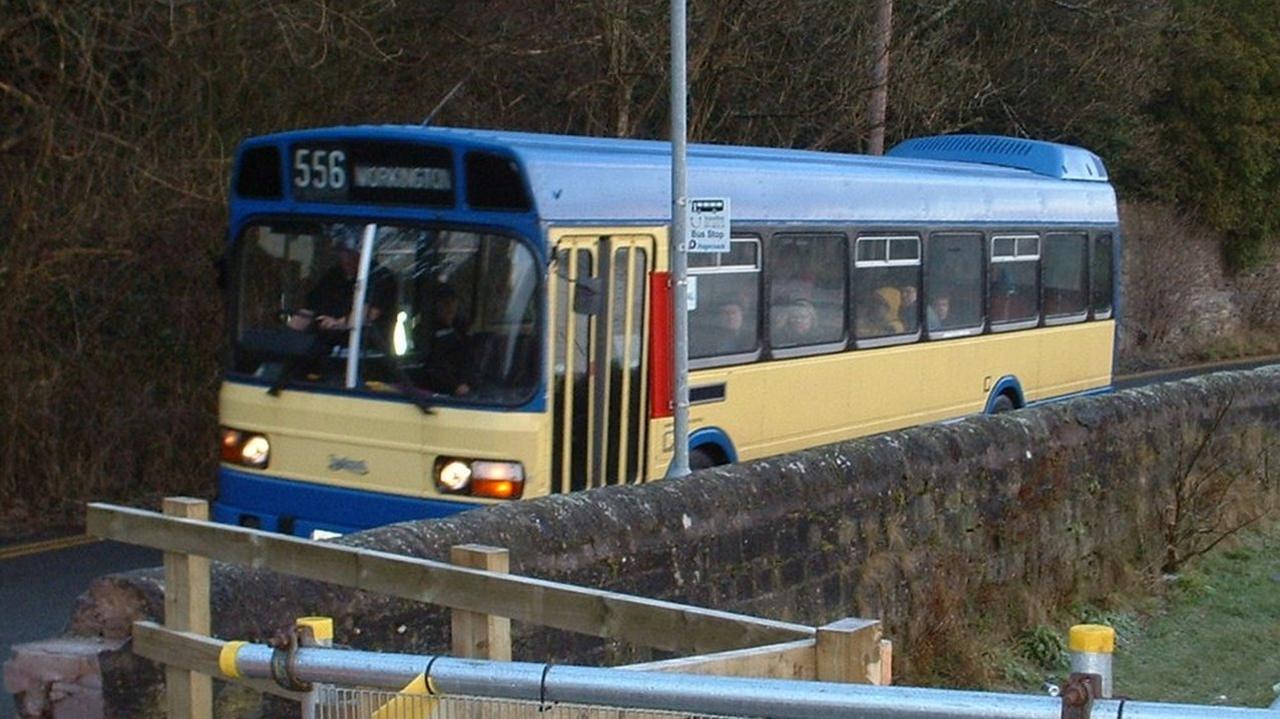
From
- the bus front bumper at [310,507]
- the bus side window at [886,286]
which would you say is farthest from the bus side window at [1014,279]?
the bus front bumper at [310,507]

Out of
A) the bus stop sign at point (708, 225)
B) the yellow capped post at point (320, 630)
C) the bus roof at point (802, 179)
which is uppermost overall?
the bus roof at point (802, 179)

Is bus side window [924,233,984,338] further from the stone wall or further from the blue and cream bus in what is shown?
the stone wall

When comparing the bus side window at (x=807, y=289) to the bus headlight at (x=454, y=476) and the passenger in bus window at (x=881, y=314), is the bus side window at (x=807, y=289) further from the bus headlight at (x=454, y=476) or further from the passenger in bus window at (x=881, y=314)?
the bus headlight at (x=454, y=476)

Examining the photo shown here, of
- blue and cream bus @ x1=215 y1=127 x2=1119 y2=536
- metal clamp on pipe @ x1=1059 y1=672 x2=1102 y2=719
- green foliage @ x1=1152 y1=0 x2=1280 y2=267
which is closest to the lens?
metal clamp on pipe @ x1=1059 y1=672 x2=1102 y2=719

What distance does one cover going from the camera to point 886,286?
14.8 m

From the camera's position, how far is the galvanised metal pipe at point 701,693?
2.97m

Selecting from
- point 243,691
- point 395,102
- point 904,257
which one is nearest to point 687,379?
point 904,257

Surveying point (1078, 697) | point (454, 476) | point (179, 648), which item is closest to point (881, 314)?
point (454, 476)

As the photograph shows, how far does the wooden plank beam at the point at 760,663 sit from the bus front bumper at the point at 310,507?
6.38 metres

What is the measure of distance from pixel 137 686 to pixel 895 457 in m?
5.56

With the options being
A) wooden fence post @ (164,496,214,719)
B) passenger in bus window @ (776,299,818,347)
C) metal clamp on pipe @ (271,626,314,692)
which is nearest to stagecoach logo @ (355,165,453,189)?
passenger in bus window @ (776,299,818,347)

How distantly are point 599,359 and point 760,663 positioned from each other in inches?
281

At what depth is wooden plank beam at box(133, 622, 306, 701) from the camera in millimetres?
5504

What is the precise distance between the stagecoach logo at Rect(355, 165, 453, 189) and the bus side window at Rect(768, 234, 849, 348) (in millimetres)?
3105
